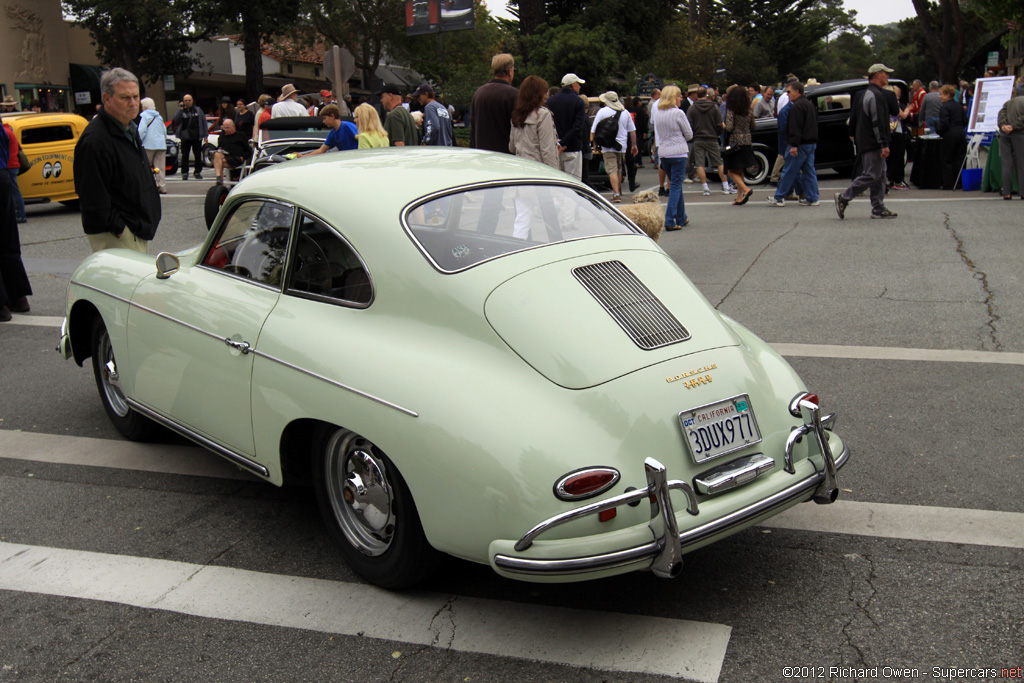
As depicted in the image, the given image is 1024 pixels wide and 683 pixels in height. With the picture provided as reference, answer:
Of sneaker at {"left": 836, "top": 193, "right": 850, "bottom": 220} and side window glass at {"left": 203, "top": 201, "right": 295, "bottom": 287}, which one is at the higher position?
side window glass at {"left": 203, "top": 201, "right": 295, "bottom": 287}

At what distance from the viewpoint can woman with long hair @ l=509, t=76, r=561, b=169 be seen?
9.68m

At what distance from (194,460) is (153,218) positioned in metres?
2.35

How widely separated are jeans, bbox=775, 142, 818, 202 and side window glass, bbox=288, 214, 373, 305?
11394mm

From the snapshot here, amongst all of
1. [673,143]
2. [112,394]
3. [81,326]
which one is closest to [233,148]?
[673,143]

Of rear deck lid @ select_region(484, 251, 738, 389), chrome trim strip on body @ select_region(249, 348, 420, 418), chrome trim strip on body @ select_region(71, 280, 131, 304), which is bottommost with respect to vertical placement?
chrome trim strip on body @ select_region(249, 348, 420, 418)

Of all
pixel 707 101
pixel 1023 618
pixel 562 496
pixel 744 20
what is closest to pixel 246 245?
pixel 562 496

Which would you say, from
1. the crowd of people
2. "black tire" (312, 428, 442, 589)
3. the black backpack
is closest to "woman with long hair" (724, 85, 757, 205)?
the crowd of people

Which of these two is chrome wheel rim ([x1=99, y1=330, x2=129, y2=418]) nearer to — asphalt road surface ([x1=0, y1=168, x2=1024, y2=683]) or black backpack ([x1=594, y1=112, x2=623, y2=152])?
asphalt road surface ([x1=0, y1=168, x2=1024, y2=683])

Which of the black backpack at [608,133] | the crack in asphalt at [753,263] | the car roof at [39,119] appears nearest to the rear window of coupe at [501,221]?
the crack in asphalt at [753,263]

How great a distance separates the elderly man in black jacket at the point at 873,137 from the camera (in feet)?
39.6

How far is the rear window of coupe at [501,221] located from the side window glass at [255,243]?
0.71 meters

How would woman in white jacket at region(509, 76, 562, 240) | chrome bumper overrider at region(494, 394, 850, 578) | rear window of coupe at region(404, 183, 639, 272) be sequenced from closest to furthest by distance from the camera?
chrome bumper overrider at region(494, 394, 850, 578) → rear window of coupe at region(404, 183, 639, 272) → woman in white jacket at region(509, 76, 562, 240)

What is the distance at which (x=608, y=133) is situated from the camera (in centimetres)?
1434

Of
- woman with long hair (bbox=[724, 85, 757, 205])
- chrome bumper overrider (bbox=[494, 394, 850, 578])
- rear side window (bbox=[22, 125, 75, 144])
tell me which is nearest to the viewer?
chrome bumper overrider (bbox=[494, 394, 850, 578])
